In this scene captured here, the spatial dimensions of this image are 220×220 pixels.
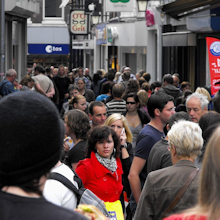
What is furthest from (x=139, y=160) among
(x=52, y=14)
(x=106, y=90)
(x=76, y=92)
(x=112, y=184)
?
(x=52, y=14)

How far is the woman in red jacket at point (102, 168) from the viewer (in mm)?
5402

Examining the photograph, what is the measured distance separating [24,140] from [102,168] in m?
3.50

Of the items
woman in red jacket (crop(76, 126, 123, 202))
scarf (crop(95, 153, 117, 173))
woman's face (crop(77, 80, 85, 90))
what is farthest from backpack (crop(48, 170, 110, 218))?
woman's face (crop(77, 80, 85, 90))

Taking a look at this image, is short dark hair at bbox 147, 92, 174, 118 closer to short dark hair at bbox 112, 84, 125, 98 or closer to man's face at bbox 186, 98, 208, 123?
man's face at bbox 186, 98, 208, 123

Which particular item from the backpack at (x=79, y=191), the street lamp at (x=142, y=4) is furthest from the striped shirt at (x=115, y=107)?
the street lamp at (x=142, y=4)

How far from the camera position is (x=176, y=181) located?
3859 mm

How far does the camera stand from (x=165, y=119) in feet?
19.8

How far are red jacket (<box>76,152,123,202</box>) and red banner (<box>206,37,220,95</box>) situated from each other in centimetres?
510

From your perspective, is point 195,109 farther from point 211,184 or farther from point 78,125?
point 211,184

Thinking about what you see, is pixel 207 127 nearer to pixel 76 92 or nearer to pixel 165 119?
pixel 165 119

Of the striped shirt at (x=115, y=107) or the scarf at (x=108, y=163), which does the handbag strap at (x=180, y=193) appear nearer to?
the scarf at (x=108, y=163)

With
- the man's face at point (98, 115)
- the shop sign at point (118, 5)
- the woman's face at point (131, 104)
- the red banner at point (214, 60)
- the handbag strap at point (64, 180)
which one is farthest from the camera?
the shop sign at point (118, 5)

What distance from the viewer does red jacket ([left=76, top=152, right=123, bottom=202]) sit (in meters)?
5.40

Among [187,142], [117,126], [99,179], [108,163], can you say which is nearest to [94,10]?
[117,126]
